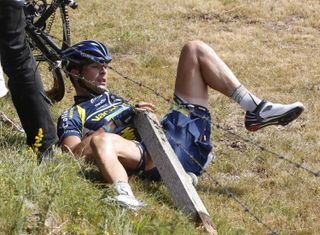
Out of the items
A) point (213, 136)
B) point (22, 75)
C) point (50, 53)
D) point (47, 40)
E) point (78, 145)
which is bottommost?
point (213, 136)

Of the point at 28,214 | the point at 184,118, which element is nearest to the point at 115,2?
the point at 184,118

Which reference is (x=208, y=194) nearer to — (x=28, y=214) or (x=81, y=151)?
(x=81, y=151)

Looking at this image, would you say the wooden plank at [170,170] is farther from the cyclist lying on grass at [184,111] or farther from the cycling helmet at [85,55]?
the cycling helmet at [85,55]

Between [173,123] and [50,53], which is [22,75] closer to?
[173,123]

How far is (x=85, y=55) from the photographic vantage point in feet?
17.4

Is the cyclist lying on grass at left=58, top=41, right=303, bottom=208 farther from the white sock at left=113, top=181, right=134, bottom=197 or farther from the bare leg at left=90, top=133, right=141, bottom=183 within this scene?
the white sock at left=113, top=181, right=134, bottom=197

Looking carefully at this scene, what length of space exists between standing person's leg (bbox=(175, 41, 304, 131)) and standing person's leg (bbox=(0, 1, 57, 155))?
3.90ft

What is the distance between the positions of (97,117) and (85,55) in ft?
2.07

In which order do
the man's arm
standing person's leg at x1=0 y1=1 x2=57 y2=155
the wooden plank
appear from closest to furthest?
1. the wooden plank
2. standing person's leg at x1=0 y1=1 x2=57 y2=155
3. the man's arm

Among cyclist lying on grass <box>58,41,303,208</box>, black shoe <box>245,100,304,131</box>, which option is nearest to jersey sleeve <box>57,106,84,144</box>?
cyclist lying on grass <box>58,41,303,208</box>

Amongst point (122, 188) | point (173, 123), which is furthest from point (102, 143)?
point (173, 123)

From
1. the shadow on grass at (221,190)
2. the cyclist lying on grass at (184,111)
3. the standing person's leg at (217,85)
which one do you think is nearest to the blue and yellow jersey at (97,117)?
the cyclist lying on grass at (184,111)

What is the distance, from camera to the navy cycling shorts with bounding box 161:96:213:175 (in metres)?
4.91

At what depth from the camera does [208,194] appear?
486cm
